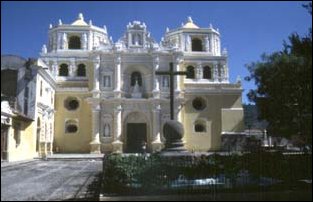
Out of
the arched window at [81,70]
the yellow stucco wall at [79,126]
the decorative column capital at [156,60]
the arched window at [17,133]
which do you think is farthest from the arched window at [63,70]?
the arched window at [17,133]

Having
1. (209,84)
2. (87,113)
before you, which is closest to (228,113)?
(209,84)

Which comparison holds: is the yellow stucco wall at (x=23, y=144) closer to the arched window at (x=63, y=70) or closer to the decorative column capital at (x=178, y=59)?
the arched window at (x=63, y=70)

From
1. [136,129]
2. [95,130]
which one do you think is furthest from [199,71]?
[95,130]

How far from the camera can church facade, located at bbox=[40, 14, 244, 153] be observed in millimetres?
37625

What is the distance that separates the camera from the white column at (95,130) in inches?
1442

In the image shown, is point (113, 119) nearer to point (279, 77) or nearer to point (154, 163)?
point (279, 77)

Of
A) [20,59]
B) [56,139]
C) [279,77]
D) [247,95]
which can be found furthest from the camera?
[56,139]

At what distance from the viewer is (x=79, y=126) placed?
38.1m

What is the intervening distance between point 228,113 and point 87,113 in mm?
13016

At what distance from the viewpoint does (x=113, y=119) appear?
124 ft

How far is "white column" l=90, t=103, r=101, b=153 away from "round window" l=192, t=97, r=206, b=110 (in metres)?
9.09

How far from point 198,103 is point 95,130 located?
33.0ft

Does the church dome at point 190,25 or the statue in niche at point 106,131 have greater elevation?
the church dome at point 190,25

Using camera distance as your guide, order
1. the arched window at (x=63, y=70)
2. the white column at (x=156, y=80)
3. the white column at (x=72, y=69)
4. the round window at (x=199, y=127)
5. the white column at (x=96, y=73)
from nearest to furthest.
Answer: the white column at (x=96, y=73) → the white column at (x=156, y=80) → the round window at (x=199, y=127) → the white column at (x=72, y=69) → the arched window at (x=63, y=70)
